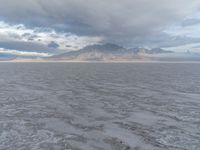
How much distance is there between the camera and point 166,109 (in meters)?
22.4

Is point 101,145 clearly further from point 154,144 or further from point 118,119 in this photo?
point 118,119

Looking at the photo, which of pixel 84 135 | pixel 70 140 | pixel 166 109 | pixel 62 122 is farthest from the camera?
pixel 166 109

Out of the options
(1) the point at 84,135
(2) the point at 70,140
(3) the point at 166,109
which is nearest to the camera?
(2) the point at 70,140

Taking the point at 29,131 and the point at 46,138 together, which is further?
the point at 29,131

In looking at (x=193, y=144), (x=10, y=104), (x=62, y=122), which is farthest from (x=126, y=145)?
(x=10, y=104)

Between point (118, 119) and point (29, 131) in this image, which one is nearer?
point (29, 131)

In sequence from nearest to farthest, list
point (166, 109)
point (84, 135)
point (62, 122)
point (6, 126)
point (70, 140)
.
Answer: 1. point (70, 140)
2. point (84, 135)
3. point (6, 126)
4. point (62, 122)
5. point (166, 109)

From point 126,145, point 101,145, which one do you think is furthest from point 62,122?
point 126,145

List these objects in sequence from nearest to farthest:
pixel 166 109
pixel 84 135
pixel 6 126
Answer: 1. pixel 84 135
2. pixel 6 126
3. pixel 166 109

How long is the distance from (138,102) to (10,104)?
17.1 metres

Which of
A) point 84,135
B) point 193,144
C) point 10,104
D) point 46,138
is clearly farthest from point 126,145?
point 10,104

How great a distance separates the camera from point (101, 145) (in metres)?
12.8

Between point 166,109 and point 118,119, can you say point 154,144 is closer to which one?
point 118,119

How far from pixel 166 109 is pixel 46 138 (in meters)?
14.8
